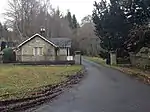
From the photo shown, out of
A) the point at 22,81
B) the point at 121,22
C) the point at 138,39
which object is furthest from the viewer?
the point at 121,22

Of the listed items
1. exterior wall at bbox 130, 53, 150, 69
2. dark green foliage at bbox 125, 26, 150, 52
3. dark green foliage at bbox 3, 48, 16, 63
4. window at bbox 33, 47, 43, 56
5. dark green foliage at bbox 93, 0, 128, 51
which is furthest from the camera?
window at bbox 33, 47, 43, 56

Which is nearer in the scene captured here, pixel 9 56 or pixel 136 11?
pixel 136 11

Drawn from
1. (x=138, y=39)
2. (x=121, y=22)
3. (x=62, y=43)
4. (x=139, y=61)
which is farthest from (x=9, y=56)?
(x=138, y=39)

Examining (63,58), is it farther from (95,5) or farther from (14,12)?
(14,12)

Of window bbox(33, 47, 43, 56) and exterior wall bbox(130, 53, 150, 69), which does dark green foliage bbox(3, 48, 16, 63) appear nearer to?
window bbox(33, 47, 43, 56)

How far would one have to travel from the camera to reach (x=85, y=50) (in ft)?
262

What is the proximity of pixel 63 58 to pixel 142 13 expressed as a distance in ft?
53.1

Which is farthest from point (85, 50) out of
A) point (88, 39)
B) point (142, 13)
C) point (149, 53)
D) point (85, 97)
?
point (85, 97)

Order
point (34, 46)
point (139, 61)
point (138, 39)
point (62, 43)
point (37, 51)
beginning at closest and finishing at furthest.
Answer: point (138, 39), point (139, 61), point (34, 46), point (37, 51), point (62, 43)

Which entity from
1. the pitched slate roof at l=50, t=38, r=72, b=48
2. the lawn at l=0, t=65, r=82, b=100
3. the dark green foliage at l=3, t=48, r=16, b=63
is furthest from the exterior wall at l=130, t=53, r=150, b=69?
the dark green foliage at l=3, t=48, r=16, b=63

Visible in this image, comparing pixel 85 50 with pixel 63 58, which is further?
pixel 85 50

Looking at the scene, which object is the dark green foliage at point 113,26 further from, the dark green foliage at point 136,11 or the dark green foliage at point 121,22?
the dark green foliage at point 136,11

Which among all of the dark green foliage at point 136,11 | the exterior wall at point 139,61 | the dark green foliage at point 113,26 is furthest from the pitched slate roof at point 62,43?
the dark green foliage at point 136,11

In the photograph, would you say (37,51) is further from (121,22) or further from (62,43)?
(121,22)
